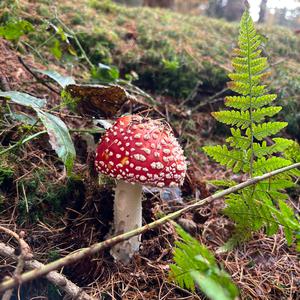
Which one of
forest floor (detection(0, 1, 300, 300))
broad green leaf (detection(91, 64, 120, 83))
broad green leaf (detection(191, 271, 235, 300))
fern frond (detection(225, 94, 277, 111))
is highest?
fern frond (detection(225, 94, 277, 111))

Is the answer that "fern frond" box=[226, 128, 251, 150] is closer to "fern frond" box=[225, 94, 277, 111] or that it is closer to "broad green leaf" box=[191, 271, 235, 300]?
"fern frond" box=[225, 94, 277, 111]

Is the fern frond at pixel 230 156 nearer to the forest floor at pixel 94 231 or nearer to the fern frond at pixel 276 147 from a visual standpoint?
the fern frond at pixel 276 147

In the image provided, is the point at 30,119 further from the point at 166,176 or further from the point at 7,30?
the point at 166,176

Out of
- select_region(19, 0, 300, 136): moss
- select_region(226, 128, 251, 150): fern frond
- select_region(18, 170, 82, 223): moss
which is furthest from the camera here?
select_region(19, 0, 300, 136): moss

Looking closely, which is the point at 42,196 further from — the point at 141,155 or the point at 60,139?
the point at 141,155

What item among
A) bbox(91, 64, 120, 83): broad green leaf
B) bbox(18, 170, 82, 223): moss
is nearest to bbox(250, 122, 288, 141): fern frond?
bbox(18, 170, 82, 223): moss

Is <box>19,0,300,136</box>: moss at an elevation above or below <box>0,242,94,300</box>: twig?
above

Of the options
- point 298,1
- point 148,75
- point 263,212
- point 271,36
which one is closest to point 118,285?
point 263,212
